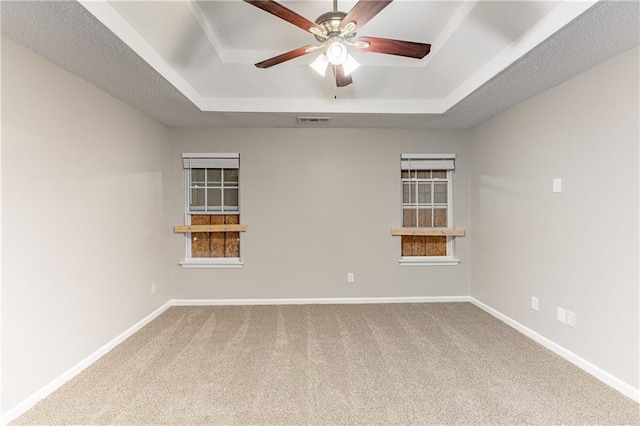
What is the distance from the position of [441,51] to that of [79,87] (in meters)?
2.97

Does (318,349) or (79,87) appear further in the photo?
(318,349)

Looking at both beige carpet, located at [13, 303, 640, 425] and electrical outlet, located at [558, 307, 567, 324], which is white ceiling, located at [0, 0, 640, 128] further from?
beige carpet, located at [13, 303, 640, 425]

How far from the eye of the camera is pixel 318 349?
2781mm

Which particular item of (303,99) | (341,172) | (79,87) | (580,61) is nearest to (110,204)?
(79,87)

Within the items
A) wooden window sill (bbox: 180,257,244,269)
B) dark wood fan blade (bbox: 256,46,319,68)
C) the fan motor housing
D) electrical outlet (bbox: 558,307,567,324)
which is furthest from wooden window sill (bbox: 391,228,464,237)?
the fan motor housing

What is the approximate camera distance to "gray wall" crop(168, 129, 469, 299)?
4.11 metres

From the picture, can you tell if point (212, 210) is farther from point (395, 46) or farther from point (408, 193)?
point (395, 46)

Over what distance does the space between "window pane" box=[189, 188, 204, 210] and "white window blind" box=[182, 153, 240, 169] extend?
1.02ft

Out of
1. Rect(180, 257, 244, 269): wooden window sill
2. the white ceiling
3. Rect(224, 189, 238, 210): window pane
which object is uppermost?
the white ceiling

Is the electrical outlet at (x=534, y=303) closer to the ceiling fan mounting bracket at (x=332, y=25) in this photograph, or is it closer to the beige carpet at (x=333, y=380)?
the beige carpet at (x=333, y=380)

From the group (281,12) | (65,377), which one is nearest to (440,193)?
(281,12)

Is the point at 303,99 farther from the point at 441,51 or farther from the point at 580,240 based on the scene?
the point at 580,240

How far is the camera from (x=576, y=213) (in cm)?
253

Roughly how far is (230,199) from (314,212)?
1.11m
